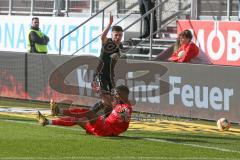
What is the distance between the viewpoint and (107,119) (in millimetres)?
14664

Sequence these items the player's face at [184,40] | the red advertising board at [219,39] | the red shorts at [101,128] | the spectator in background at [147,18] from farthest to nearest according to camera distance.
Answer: the spectator in background at [147,18]
the red advertising board at [219,39]
the player's face at [184,40]
the red shorts at [101,128]

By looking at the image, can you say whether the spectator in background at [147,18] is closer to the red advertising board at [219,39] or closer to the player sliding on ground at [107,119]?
the red advertising board at [219,39]

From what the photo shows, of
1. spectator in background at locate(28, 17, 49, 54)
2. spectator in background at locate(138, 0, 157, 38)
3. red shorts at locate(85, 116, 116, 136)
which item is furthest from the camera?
spectator in background at locate(28, 17, 49, 54)

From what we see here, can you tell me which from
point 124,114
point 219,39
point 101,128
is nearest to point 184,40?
point 219,39

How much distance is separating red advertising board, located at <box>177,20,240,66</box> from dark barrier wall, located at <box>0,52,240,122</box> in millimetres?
2876

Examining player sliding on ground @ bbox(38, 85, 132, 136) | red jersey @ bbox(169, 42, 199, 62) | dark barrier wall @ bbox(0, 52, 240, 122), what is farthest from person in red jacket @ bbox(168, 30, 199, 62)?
player sliding on ground @ bbox(38, 85, 132, 136)

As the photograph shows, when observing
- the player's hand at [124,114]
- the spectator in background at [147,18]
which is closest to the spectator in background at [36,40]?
the spectator in background at [147,18]

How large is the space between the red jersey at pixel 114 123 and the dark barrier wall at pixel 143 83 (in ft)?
13.4

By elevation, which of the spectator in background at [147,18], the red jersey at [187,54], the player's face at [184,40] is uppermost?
the spectator in background at [147,18]

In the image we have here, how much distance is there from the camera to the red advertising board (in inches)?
862

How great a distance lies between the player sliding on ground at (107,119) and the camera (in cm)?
1451

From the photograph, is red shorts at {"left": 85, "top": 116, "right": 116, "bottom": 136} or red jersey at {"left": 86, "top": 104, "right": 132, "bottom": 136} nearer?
red jersey at {"left": 86, "top": 104, "right": 132, "bottom": 136}

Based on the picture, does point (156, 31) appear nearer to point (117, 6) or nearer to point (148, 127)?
point (117, 6)

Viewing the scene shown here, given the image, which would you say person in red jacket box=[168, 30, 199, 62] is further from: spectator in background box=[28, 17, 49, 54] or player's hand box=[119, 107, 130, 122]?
spectator in background box=[28, 17, 49, 54]
